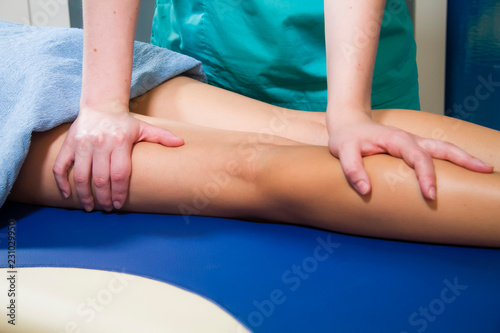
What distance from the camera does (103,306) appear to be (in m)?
0.49

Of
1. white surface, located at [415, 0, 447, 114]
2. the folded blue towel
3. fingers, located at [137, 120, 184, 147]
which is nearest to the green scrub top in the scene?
the folded blue towel

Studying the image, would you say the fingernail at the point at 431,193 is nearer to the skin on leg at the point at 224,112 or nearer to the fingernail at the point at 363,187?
the fingernail at the point at 363,187

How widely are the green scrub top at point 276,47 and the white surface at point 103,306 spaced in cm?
58

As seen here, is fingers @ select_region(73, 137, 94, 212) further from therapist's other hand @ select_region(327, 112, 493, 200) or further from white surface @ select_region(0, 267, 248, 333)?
therapist's other hand @ select_region(327, 112, 493, 200)

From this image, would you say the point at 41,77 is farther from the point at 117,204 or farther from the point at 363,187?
the point at 363,187

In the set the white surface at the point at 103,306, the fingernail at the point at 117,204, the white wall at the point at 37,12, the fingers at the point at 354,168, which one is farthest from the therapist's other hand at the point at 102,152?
the white wall at the point at 37,12

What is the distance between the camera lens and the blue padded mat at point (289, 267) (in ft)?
1.47

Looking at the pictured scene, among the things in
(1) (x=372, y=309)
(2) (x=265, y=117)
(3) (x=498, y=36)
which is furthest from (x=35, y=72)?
(3) (x=498, y=36)

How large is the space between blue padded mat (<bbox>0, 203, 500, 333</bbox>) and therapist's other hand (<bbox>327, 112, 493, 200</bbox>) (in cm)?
8

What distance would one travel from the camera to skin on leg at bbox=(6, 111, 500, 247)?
0.50m

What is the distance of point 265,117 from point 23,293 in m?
0.44

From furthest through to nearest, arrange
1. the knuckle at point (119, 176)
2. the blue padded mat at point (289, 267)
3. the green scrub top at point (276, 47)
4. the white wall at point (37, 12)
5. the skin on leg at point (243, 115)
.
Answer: the white wall at point (37, 12) < the green scrub top at point (276, 47) < the skin on leg at point (243, 115) < the knuckle at point (119, 176) < the blue padded mat at point (289, 267)

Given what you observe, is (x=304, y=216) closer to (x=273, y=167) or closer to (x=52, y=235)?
(x=273, y=167)

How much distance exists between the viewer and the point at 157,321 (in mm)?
463
